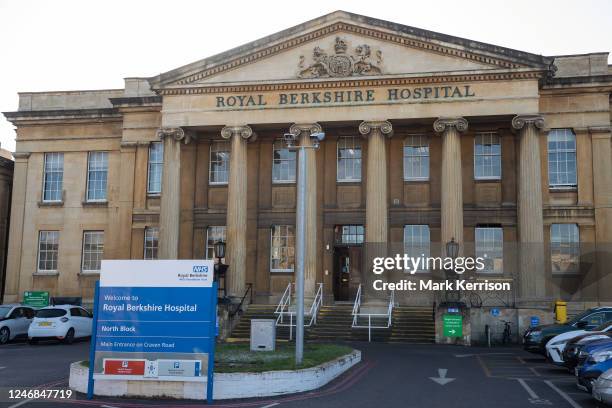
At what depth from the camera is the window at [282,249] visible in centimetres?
3183

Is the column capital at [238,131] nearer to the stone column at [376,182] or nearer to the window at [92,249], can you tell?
the stone column at [376,182]

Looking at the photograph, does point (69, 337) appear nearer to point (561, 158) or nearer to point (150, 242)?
point (150, 242)

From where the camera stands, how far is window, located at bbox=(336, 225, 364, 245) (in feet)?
104

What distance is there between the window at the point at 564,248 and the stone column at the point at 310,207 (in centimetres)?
1050

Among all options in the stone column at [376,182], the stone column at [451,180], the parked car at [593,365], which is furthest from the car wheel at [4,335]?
the parked car at [593,365]

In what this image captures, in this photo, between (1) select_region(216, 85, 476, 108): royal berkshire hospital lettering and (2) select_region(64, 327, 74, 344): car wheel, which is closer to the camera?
(2) select_region(64, 327, 74, 344): car wheel

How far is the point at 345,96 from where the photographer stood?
2981cm

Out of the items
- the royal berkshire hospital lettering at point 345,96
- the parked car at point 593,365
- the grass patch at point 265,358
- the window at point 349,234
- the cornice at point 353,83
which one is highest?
the cornice at point 353,83

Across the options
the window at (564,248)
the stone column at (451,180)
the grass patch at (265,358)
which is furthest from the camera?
the window at (564,248)

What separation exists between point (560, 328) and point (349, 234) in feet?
40.8

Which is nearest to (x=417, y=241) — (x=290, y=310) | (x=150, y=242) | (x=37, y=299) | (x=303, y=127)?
(x=290, y=310)

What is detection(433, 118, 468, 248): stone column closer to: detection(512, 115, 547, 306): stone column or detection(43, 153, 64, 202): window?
detection(512, 115, 547, 306): stone column

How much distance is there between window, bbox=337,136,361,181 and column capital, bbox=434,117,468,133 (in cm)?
441

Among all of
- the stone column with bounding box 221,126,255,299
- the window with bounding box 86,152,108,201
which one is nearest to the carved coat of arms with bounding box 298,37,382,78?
the stone column with bounding box 221,126,255,299
